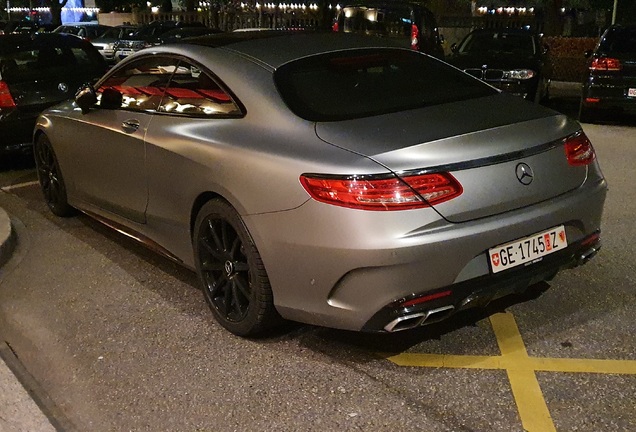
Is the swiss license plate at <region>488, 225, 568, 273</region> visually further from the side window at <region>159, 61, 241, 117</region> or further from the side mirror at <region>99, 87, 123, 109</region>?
the side mirror at <region>99, 87, 123, 109</region>

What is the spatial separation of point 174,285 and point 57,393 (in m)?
1.38

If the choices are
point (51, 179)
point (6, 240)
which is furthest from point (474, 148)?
point (51, 179)

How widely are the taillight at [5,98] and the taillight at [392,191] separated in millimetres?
6066

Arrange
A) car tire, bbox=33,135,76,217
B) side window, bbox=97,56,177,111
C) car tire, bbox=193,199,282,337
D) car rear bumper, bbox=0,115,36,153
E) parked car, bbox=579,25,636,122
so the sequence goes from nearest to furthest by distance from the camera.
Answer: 1. car tire, bbox=193,199,282,337
2. side window, bbox=97,56,177,111
3. car tire, bbox=33,135,76,217
4. car rear bumper, bbox=0,115,36,153
5. parked car, bbox=579,25,636,122

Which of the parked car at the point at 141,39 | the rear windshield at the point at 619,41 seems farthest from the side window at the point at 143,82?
the parked car at the point at 141,39

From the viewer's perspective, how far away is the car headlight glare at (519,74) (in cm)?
1104

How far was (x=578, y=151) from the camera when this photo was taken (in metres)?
3.75

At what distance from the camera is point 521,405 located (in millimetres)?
3217

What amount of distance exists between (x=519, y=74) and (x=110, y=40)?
1530 centimetres

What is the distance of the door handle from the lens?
15.2ft

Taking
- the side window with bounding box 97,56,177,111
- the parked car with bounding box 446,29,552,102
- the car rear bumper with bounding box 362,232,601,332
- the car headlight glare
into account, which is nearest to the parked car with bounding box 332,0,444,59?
the parked car with bounding box 446,29,552,102

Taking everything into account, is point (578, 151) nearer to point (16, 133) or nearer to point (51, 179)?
point (51, 179)

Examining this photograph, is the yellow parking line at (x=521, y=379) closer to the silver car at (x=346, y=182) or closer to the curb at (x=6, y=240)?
the silver car at (x=346, y=182)

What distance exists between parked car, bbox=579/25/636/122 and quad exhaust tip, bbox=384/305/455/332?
8.35 m
